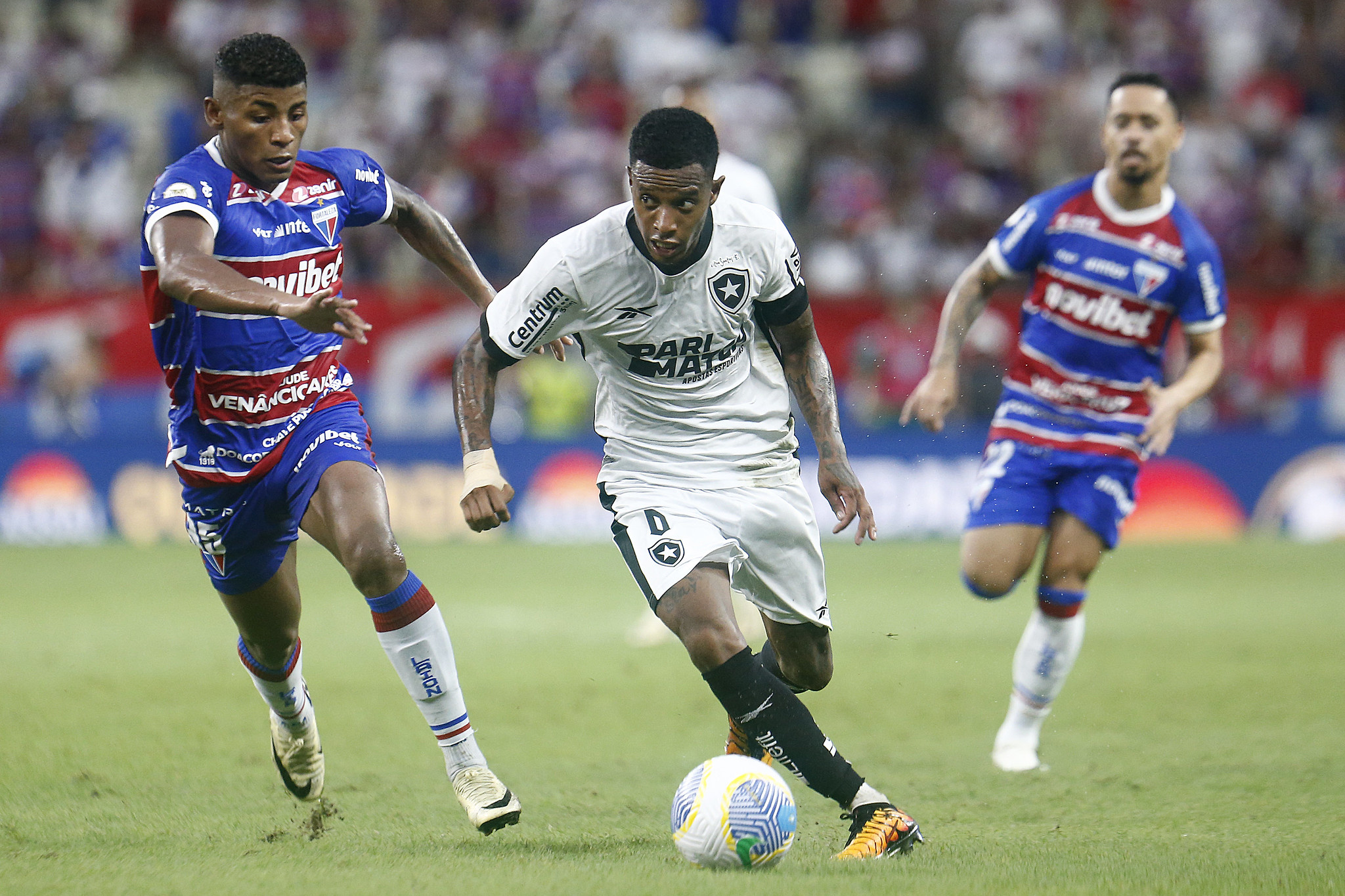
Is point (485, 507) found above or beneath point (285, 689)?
above

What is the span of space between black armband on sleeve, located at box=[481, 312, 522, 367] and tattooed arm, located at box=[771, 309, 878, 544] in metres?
0.94

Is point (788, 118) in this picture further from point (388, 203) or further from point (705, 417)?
point (705, 417)

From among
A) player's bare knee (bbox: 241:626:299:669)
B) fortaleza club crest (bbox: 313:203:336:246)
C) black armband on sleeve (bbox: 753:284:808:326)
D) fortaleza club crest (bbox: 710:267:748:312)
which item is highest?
fortaleza club crest (bbox: 313:203:336:246)

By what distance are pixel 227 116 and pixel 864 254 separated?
1259 centimetres

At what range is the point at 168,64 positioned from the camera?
19672mm

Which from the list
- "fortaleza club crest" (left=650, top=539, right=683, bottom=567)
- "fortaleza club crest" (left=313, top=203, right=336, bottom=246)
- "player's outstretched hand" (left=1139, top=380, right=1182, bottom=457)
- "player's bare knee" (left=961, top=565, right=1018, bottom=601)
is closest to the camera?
"fortaleza club crest" (left=650, top=539, right=683, bottom=567)

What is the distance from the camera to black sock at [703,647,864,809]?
4.58m

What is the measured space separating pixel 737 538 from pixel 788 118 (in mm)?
14054

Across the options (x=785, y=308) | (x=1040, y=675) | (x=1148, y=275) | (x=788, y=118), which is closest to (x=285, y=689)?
(x=785, y=308)

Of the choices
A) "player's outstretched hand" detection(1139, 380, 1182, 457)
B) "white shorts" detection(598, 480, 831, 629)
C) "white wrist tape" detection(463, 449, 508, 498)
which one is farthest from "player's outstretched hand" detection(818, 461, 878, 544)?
"player's outstretched hand" detection(1139, 380, 1182, 457)

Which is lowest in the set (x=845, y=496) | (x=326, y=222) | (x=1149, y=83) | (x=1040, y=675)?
(x=1040, y=675)

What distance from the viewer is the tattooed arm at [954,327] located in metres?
6.27

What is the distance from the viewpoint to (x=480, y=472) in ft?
15.5

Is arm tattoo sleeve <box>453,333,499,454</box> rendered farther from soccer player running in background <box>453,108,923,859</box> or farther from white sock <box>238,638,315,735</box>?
white sock <box>238,638,315,735</box>
